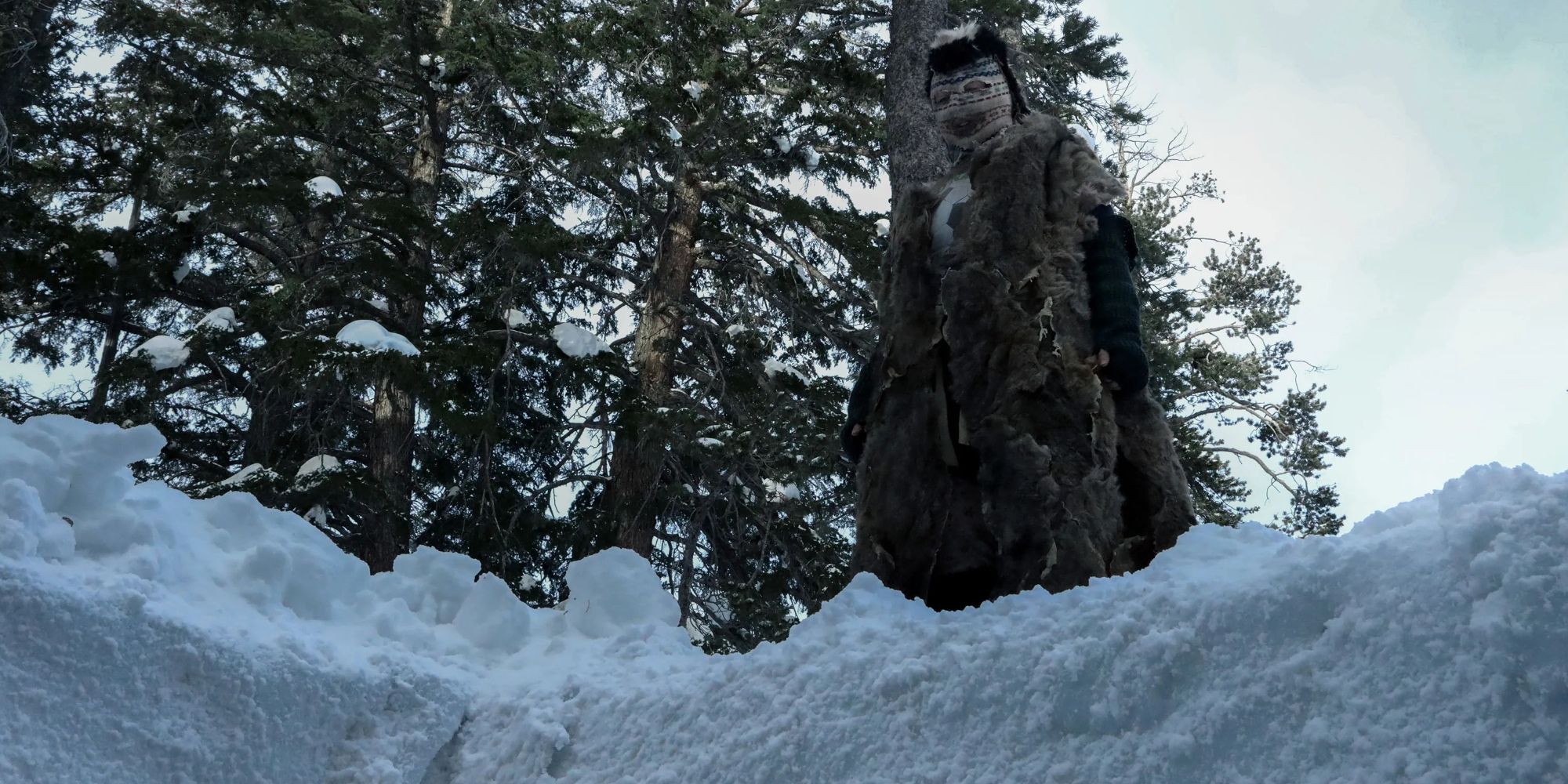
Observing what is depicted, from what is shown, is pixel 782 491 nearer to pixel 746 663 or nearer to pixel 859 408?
pixel 859 408

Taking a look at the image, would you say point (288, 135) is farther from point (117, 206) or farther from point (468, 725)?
point (468, 725)

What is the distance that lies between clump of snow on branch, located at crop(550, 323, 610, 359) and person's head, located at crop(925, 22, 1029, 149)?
5716mm

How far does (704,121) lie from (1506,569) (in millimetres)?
8282

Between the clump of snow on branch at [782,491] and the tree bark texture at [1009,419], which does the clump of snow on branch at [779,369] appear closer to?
the clump of snow on branch at [782,491]

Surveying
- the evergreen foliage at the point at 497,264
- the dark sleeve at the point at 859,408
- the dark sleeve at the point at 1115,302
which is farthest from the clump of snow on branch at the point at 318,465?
the dark sleeve at the point at 1115,302

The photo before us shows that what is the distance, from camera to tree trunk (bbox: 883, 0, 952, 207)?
7.28m

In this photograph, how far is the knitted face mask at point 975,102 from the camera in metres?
3.24

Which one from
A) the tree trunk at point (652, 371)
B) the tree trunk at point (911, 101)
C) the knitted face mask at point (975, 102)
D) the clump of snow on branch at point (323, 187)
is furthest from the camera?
the clump of snow on branch at point (323, 187)

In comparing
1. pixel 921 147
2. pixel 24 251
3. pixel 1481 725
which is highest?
pixel 24 251

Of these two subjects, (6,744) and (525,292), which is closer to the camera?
(6,744)

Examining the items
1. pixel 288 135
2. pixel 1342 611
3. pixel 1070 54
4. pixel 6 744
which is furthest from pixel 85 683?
pixel 1070 54

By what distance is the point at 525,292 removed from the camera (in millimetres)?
9625

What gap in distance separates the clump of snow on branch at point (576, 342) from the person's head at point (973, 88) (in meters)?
5.72

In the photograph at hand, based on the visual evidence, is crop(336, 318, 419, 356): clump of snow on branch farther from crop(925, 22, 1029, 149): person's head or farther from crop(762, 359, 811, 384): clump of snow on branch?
crop(925, 22, 1029, 149): person's head
